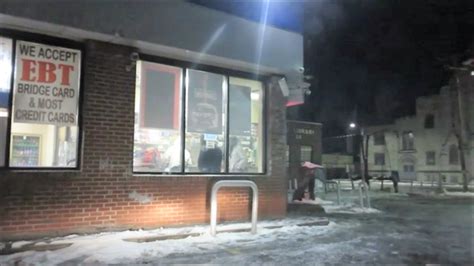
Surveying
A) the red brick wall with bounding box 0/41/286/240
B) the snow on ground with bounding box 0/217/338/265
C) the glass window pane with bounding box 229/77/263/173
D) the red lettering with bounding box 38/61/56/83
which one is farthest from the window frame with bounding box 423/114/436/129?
the red lettering with bounding box 38/61/56/83

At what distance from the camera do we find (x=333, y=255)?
297 inches

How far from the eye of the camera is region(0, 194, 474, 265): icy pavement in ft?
22.7

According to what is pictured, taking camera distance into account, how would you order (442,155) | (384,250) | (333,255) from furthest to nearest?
(442,155), (384,250), (333,255)

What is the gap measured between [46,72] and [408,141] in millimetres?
47342

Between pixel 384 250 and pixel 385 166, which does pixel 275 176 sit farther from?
pixel 385 166

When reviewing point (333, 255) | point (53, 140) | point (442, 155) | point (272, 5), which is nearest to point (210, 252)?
point (333, 255)

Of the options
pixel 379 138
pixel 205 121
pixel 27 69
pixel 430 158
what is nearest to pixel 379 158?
pixel 379 138

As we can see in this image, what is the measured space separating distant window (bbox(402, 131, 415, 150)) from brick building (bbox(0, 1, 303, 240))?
41734 mm

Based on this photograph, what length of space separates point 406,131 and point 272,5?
139 ft

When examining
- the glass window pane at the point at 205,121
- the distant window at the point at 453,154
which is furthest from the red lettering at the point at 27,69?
the distant window at the point at 453,154

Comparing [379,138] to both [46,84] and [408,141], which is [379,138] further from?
[46,84]

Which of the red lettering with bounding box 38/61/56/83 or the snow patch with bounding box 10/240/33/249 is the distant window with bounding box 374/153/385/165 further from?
the snow patch with bounding box 10/240/33/249

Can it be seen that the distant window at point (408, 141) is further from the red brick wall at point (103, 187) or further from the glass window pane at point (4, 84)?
the glass window pane at point (4, 84)

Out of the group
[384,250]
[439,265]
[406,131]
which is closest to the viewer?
[439,265]
